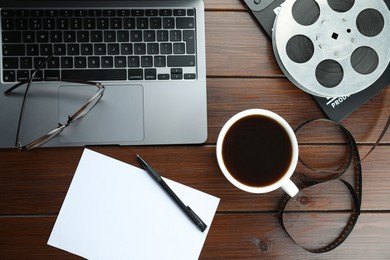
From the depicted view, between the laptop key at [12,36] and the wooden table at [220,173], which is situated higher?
the laptop key at [12,36]

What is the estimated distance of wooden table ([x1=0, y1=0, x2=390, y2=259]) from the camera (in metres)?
0.74

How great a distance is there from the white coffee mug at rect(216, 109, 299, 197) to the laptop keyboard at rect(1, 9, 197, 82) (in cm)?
9

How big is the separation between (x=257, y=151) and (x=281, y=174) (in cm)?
5

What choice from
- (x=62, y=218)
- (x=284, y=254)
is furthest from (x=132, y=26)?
(x=284, y=254)

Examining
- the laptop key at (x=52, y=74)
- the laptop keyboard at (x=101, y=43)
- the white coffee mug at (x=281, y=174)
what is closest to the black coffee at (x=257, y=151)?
the white coffee mug at (x=281, y=174)

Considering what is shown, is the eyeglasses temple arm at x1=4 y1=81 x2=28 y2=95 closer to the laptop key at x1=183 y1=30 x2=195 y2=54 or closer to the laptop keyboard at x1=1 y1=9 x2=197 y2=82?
the laptop keyboard at x1=1 y1=9 x2=197 y2=82

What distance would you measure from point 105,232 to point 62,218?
65 mm

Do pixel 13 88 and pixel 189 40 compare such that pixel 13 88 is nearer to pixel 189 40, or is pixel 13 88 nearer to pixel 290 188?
pixel 189 40

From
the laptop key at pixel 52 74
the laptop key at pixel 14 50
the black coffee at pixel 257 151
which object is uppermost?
the laptop key at pixel 14 50

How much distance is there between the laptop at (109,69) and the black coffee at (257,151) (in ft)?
0.19

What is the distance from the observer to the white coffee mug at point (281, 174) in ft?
2.30

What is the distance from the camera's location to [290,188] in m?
0.70

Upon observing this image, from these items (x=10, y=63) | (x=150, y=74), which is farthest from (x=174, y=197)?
(x=10, y=63)

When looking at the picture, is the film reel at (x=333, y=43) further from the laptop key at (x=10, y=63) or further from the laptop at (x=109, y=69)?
the laptop key at (x=10, y=63)
